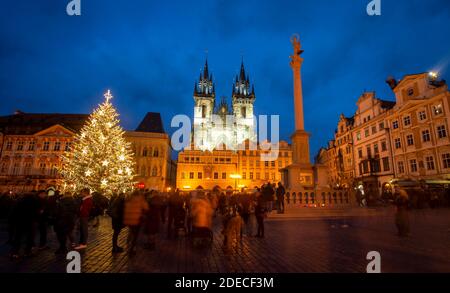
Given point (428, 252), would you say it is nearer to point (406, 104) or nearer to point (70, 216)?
point (70, 216)

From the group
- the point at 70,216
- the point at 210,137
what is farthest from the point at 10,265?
the point at 210,137

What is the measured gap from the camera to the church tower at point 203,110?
7231 centimetres

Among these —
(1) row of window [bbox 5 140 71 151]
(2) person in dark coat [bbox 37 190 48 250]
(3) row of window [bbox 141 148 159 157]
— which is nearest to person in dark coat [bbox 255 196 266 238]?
(2) person in dark coat [bbox 37 190 48 250]

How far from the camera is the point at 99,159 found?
17500 millimetres

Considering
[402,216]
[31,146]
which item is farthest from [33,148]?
[402,216]

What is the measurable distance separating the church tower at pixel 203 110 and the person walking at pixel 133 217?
6071cm

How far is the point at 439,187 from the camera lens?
77.3ft

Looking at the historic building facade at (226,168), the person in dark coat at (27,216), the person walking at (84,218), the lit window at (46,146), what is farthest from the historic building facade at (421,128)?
the lit window at (46,146)

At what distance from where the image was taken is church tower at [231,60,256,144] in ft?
253

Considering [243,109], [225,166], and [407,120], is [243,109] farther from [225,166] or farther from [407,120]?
[407,120]

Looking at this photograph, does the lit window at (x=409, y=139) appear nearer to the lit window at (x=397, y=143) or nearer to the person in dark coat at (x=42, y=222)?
the lit window at (x=397, y=143)

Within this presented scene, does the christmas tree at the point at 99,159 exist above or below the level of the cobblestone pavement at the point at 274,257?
above

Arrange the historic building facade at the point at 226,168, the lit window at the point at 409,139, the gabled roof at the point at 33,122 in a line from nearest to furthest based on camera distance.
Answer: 1. the lit window at the point at 409,139
2. the gabled roof at the point at 33,122
3. the historic building facade at the point at 226,168

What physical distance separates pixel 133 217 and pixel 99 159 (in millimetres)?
13355
